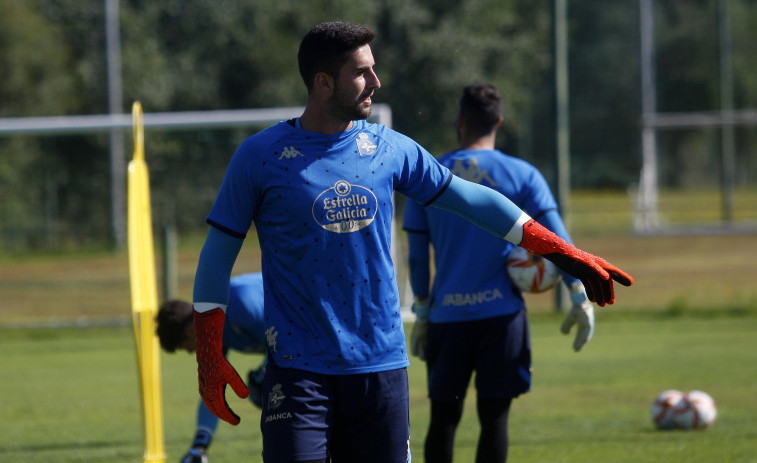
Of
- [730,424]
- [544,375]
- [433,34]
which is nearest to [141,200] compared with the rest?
[730,424]

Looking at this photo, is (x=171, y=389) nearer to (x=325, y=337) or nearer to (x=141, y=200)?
(x=141, y=200)

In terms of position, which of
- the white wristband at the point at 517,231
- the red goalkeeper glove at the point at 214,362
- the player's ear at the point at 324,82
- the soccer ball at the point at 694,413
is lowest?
the soccer ball at the point at 694,413

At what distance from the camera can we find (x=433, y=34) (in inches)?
825

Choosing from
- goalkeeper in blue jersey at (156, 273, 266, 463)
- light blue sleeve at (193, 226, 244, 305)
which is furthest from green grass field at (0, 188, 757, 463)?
light blue sleeve at (193, 226, 244, 305)

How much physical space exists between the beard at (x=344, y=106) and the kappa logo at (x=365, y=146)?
84mm

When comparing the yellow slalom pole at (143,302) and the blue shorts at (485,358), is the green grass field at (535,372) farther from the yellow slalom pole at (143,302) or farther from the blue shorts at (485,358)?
the blue shorts at (485,358)

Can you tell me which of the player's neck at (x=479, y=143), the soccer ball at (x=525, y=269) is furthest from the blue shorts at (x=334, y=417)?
the player's neck at (x=479, y=143)

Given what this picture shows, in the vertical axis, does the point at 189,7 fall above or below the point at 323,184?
above

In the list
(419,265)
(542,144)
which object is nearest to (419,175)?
(419,265)

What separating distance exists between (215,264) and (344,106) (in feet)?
2.22

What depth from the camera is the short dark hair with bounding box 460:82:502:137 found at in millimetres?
5164

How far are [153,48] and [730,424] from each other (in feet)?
77.3

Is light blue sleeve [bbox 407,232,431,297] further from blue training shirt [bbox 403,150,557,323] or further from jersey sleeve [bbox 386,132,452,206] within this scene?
jersey sleeve [bbox 386,132,452,206]

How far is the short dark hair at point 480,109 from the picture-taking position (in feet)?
16.9
